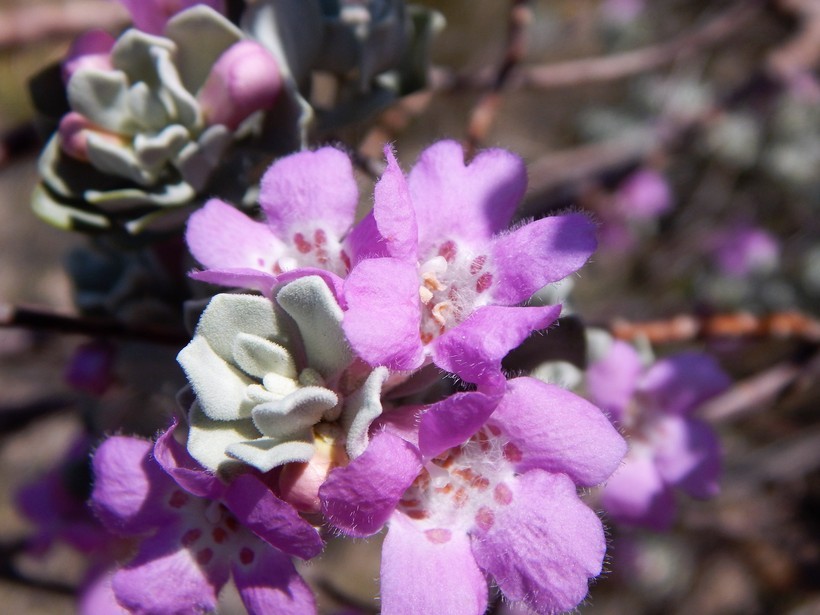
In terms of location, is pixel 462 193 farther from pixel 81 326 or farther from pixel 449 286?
pixel 81 326

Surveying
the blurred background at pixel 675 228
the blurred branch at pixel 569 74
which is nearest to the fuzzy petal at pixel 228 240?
the blurred branch at pixel 569 74

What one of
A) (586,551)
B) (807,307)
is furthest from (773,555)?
(586,551)

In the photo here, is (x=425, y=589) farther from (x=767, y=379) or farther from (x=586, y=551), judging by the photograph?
(x=767, y=379)

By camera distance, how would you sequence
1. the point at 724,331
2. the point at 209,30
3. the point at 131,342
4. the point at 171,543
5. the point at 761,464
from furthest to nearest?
the point at 761,464
the point at 724,331
the point at 131,342
the point at 209,30
the point at 171,543

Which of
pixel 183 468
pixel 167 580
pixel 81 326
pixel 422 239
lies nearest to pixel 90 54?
pixel 81 326

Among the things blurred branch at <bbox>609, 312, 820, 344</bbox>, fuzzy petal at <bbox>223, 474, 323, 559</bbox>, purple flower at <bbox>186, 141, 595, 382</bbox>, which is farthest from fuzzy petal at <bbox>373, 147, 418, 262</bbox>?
blurred branch at <bbox>609, 312, 820, 344</bbox>

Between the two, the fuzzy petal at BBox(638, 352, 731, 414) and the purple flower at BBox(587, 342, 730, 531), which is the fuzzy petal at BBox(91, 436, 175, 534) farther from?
the fuzzy petal at BBox(638, 352, 731, 414)
